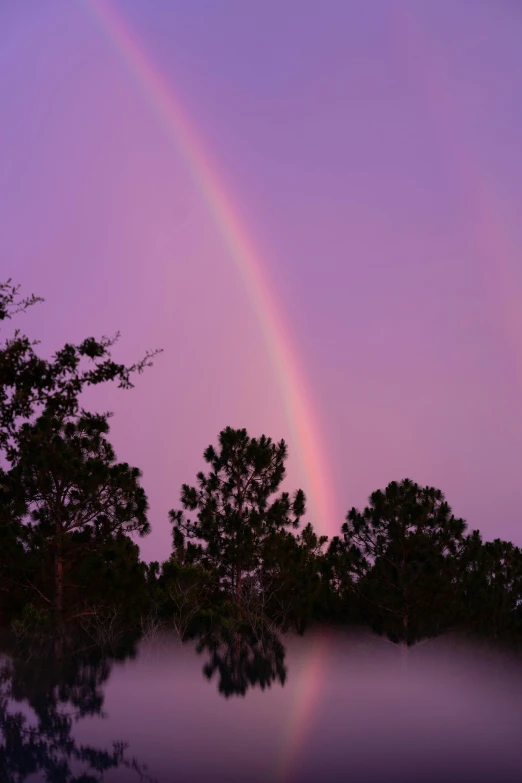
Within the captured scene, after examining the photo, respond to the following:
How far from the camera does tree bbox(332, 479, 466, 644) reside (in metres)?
39.8

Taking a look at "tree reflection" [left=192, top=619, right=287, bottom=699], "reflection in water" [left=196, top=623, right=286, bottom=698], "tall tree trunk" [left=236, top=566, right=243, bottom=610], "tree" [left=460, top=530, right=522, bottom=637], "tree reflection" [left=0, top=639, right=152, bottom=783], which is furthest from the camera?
"tall tree trunk" [left=236, top=566, right=243, bottom=610]

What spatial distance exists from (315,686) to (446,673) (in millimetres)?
11360

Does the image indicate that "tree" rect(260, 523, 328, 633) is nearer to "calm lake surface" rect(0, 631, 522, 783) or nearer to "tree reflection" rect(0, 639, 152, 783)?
"calm lake surface" rect(0, 631, 522, 783)

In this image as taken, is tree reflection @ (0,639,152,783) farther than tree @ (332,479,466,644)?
No

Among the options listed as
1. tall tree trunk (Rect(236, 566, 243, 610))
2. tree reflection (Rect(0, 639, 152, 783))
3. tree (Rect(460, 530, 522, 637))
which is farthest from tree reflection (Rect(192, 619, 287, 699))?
tree (Rect(460, 530, 522, 637))

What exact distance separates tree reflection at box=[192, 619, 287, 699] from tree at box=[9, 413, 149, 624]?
25.4 feet

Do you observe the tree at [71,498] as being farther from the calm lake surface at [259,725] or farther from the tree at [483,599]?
the tree at [483,599]

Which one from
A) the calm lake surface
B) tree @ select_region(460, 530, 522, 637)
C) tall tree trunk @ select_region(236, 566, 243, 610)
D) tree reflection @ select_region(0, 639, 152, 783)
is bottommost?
tree reflection @ select_region(0, 639, 152, 783)

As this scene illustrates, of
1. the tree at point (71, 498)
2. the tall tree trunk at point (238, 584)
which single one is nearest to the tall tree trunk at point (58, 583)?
the tree at point (71, 498)

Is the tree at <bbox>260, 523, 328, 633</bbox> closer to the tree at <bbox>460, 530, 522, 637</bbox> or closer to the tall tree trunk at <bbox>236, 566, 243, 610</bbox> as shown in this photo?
the tall tree trunk at <bbox>236, 566, 243, 610</bbox>

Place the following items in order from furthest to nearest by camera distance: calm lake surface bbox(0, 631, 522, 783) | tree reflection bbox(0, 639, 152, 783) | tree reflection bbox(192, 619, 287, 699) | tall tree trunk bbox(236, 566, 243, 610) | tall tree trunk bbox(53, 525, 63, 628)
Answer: tall tree trunk bbox(236, 566, 243, 610)
tree reflection bbox(192, 619, 287, 699)
tall tree trunk bbox(53, 525, 63, 628)
calm lake surface bbox(0, 631, 522, 783)
tree reflection bbox(0, 639, 152, 783)

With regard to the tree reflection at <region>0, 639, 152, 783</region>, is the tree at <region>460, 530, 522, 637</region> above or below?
above

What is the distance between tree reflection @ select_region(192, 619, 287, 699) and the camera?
117ft

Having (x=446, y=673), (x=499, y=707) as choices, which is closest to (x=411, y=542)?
(x=446, y=673)
